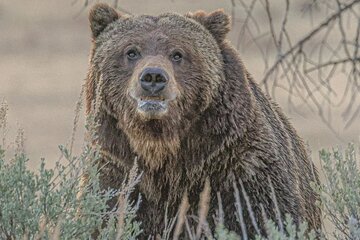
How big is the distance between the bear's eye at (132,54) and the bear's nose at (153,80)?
467 mm

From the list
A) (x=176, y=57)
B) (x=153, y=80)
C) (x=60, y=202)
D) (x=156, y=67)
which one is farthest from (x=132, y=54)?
(x=60, y=202)

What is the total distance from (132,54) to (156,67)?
1.47ft

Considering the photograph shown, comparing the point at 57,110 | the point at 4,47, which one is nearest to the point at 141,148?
the point at 57,110

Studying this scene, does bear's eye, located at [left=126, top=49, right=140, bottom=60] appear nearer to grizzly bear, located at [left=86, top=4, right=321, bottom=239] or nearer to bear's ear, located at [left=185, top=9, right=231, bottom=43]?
grizzly bear, located at [left=86, top=4, right=321, bottom=239]

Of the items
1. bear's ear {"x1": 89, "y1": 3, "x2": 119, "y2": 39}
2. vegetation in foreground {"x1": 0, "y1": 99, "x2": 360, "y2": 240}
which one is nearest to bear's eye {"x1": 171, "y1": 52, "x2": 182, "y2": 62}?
bear's ear {"x1": 89, "y1": 3, "x2": 119, "y2": 39}

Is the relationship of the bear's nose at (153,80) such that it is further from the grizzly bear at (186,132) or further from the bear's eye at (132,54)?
the bear's eye at (132,54)

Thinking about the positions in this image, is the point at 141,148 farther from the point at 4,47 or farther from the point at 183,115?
the point at 4,47

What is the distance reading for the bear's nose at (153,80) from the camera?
8391mm

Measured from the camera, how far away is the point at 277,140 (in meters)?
9.12

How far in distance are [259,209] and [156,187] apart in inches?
25.8

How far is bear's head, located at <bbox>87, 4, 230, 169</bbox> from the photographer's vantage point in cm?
869

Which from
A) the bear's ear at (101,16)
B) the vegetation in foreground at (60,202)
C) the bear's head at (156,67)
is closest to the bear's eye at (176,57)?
the bear's head at (156,67)

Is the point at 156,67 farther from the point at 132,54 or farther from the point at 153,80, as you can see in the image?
the point at 132,54

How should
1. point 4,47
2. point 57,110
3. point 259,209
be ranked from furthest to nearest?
point 4,47, point 57,110, point 259,209
